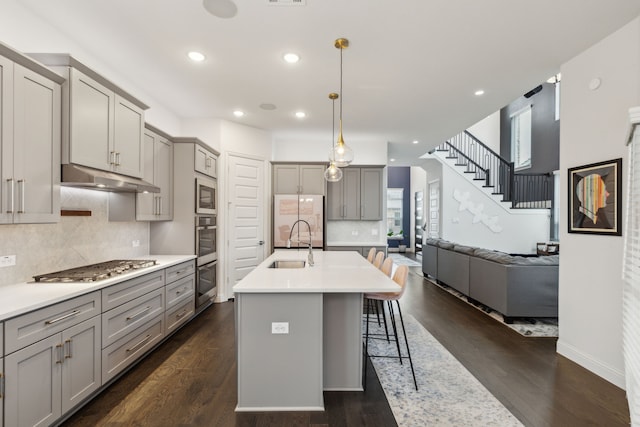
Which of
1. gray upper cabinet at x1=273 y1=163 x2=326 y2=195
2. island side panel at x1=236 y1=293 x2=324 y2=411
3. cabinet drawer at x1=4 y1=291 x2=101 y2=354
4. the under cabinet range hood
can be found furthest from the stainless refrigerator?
cabinet drawer at x1=4 y1=291 x2=101 y2=354

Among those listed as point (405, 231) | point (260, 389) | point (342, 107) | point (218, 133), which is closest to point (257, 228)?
point (218, 133)

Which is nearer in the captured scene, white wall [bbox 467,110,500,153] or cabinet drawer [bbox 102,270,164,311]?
cabinet drawer [bbox 102,270,164,311]

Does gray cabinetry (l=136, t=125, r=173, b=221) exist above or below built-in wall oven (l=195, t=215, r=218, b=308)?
above

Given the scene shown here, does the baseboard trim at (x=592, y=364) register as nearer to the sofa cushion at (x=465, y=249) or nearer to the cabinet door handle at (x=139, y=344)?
the sofa cushion at (x=465, y=249)

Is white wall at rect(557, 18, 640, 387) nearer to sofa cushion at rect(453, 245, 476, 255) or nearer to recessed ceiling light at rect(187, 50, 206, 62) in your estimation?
sofa cushion at rect(453, 245, 476, 255)

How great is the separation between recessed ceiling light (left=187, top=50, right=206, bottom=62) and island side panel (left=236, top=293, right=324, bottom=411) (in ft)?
8.00

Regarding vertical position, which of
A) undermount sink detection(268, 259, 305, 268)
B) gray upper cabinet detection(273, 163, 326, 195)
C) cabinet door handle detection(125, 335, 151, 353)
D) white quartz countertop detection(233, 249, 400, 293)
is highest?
gray upper cabinet detection(273, 163, 326, 195)

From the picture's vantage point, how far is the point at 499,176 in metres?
8.02

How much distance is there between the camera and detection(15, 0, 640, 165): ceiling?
233 centimetres

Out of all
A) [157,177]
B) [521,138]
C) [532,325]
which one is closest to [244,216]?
[157,177]

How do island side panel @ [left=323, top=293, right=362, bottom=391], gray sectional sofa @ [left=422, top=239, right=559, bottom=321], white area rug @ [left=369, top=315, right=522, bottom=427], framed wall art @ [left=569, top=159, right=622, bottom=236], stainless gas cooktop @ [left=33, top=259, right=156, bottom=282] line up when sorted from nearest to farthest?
white area rug @ [left=369, top=315, right=522, bottom=427], stainless gas cooktop @ [left=33, top=259, right=156, bottom=282], island side panel @ [left=323, top=293, right=362, bottom=391], framed wall art @ [left=569, top=159, right=622, bottom=236], gray sectional sofa @ [left=422, top=239, right=559, bottom=321]

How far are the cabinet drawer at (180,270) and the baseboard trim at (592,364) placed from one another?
4250mm

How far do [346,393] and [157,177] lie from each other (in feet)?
10.5

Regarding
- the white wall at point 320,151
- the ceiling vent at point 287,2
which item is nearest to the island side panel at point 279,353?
the ceiling vent at point 287,2
